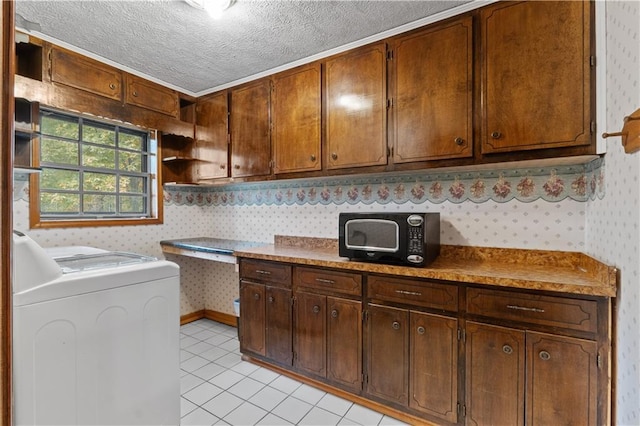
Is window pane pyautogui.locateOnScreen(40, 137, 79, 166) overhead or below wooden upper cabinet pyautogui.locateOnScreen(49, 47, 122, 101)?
below

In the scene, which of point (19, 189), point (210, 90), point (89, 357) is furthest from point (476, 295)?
point (19, 189)

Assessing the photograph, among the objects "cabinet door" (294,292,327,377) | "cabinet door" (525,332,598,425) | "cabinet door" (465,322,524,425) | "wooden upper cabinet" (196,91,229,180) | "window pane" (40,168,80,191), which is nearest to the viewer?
"cabinet door" (525,332,598,425)

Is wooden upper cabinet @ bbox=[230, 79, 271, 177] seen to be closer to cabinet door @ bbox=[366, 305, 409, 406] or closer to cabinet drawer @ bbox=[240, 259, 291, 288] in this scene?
cabinet drawer @ bbox=[240, 259, 291, 288]

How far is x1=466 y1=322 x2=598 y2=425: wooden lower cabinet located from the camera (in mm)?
1320

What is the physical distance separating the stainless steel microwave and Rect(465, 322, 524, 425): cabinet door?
484mm

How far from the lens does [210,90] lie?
9.54ft

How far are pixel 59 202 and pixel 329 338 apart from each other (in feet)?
8.21

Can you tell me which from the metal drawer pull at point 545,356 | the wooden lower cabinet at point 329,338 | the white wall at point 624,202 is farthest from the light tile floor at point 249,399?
the white wall at point 624,202

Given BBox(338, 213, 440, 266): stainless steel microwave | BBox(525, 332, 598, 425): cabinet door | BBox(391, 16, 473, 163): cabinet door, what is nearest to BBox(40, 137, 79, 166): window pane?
BBox(338, 213, 440, 266): stainless steel microwave

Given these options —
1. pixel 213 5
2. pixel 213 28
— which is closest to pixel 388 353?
pixel 213 5

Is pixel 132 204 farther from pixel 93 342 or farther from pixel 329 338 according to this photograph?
pixel 329 338

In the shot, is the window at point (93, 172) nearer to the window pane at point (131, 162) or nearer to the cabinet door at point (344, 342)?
the window pane at point (131, 162)

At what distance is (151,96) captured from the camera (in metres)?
2.65

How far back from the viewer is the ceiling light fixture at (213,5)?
161cm
